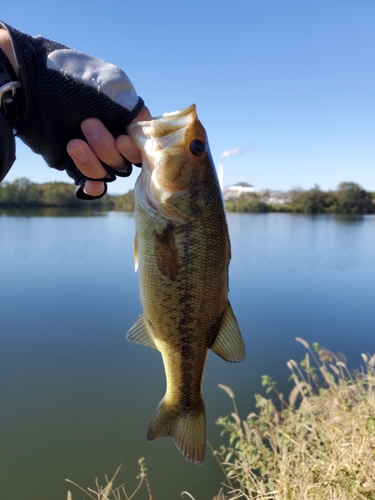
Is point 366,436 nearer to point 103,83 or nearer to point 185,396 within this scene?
point 185,396

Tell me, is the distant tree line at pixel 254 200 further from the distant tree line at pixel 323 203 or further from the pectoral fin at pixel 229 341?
the pectoral fin at pixel 229 341

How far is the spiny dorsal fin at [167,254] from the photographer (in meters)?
1.97

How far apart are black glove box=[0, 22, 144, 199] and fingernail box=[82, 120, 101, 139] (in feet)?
0.12

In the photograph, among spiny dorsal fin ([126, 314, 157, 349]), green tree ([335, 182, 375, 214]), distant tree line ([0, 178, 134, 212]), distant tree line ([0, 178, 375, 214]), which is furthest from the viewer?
green tree ([335, 182, 375, 214])

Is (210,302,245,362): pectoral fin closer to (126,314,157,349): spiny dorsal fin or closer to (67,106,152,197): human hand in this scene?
(126,314,157,349): spiny dorsal fin

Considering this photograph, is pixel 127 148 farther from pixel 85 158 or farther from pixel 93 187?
pixel 93 187

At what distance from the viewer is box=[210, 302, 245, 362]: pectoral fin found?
2.06 meters

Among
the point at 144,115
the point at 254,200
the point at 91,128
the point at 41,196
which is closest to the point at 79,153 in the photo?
the point at 91,128

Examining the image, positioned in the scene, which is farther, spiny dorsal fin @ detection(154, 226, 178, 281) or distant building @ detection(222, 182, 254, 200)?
distant building @ detection(222, 182, 254, 200)

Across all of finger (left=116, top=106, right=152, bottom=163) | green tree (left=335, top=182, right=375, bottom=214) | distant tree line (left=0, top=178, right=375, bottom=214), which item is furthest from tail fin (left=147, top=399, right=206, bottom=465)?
green tree (left=335, top=182, right=375, bottom=214)

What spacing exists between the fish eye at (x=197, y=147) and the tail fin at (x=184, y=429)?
1.43 meters

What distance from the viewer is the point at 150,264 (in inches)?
79.0

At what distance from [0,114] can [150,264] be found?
3.52 feet

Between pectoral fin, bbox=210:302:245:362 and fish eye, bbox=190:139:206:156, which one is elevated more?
fish eye, bbox=190:139:206:156
